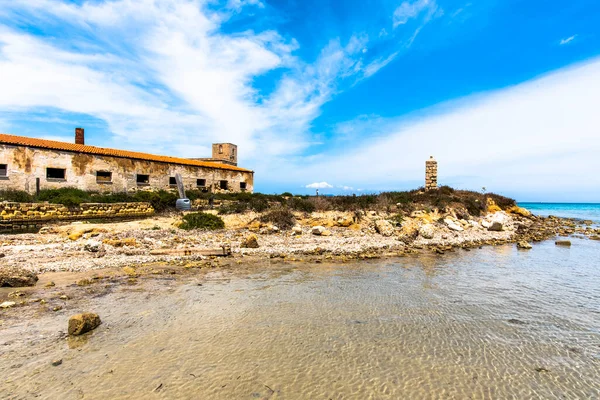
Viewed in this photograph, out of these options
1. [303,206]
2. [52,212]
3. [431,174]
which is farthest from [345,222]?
[52,212]

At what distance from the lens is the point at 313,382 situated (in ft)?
11.9

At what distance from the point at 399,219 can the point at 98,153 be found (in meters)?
23.4

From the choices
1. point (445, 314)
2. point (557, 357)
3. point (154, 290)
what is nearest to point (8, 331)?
point (154, 290)

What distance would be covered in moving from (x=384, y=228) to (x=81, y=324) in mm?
13965

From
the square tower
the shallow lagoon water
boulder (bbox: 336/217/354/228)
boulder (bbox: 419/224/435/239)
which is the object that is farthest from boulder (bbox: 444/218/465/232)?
the square tower

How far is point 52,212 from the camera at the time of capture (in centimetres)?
1644

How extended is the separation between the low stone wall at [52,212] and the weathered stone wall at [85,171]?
643 centimetres

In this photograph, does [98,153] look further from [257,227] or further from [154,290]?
[154,290]

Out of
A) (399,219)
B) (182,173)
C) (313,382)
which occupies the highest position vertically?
(182,173)

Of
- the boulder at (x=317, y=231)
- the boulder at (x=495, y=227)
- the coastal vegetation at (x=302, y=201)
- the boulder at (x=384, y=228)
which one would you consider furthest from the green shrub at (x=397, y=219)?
the boulder at (x=495, y=227)

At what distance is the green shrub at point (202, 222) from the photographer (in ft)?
50.5

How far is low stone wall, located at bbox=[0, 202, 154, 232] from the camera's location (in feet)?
49.0

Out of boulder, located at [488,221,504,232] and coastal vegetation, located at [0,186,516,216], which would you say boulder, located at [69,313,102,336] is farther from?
boulder, located at [488,221,504,232]

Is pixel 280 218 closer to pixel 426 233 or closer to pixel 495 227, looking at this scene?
pixel 426 233
